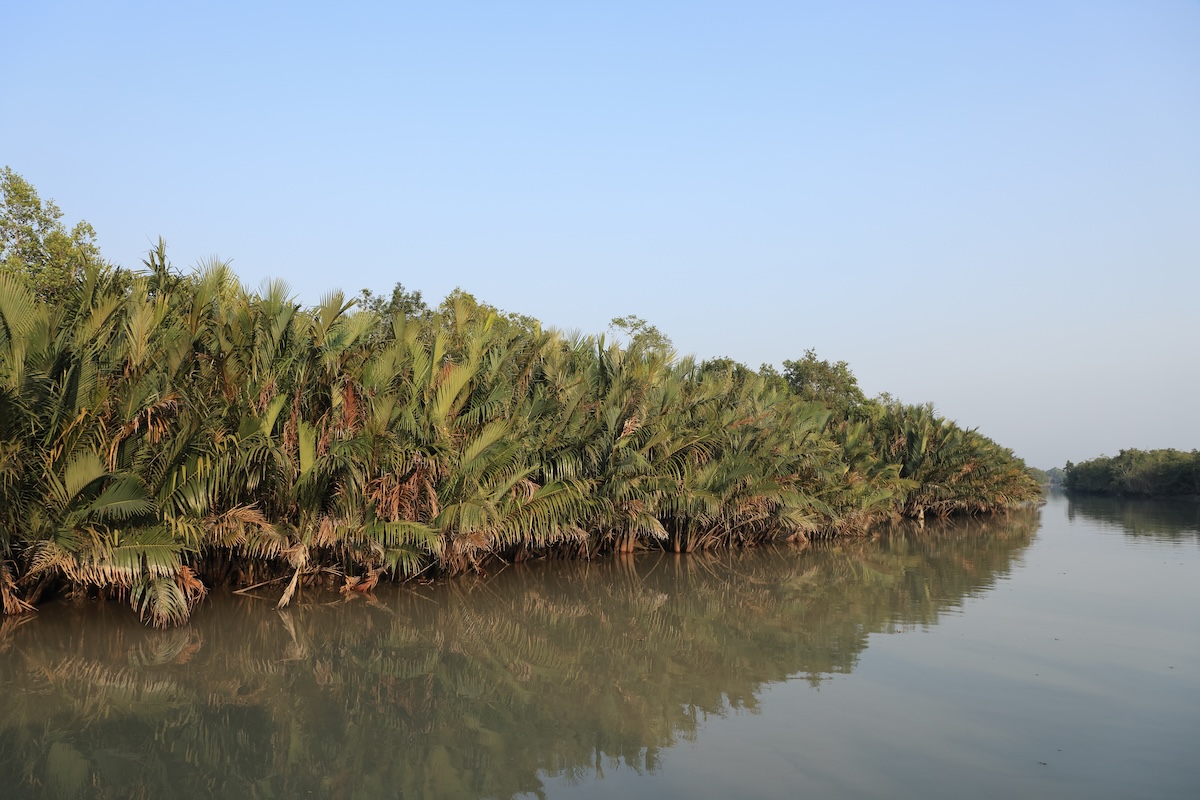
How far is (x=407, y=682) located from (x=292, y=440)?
4.48m

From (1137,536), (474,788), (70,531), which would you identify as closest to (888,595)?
(474,788)

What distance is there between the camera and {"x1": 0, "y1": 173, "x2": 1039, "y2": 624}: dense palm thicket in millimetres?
9391

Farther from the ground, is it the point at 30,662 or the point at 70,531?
the point at 70,531

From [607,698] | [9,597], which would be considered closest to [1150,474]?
[607,698]

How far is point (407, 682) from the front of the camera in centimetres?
848

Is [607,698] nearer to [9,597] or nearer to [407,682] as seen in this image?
[407,682]

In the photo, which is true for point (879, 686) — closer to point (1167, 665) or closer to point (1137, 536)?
point (1167, 665)

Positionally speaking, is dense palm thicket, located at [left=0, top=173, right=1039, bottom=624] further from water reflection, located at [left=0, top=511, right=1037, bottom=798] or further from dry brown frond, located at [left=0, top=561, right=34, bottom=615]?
water reflection, located at [left=0, top=511, right=1037, bottom=798]

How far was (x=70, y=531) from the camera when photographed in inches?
364

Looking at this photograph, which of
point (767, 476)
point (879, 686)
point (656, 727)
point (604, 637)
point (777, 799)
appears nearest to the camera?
point (777, 799)

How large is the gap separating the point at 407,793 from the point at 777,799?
8.34ft

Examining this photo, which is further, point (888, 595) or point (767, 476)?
point (767, 476)

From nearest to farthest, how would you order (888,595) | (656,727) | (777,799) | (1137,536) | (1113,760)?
(777,799)
(1113,760)
(656,727)
(888,595)
(1137,536)

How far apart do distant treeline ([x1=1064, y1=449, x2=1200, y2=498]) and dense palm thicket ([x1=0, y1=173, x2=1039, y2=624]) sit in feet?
214
